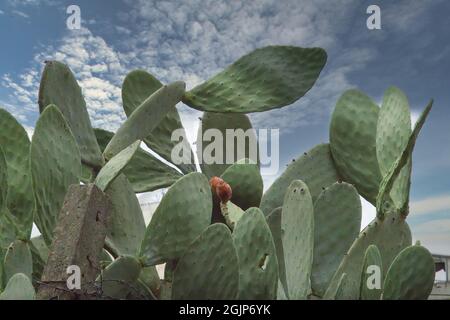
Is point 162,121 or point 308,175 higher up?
point 162,121

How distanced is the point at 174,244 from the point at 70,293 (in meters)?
0.19

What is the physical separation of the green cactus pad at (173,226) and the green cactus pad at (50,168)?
0.16 m

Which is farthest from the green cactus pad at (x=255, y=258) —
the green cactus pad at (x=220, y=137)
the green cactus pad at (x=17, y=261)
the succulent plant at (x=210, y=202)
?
the green cactus pad at (x=220, y=137)

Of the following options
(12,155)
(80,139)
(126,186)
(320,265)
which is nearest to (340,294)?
(320,265)

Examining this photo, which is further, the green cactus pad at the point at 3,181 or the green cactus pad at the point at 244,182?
the green cactus pad at the point at 244,182

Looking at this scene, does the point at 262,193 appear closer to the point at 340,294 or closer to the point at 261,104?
the point at 261,104

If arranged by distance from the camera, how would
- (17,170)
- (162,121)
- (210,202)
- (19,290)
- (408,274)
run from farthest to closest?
(162,121) → (17,170) → (210,202) → (408,274) → (19,290)

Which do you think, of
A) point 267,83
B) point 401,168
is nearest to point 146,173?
point 267,83

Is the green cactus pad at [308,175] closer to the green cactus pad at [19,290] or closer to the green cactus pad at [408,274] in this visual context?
the green cactus pad at [408,274]

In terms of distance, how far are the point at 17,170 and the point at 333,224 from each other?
0.60 metres

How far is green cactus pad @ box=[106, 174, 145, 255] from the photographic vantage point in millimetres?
923

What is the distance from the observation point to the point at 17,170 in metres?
0.97

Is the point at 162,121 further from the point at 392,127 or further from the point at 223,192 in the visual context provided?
the point at 392,127

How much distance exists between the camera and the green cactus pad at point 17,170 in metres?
0.91
